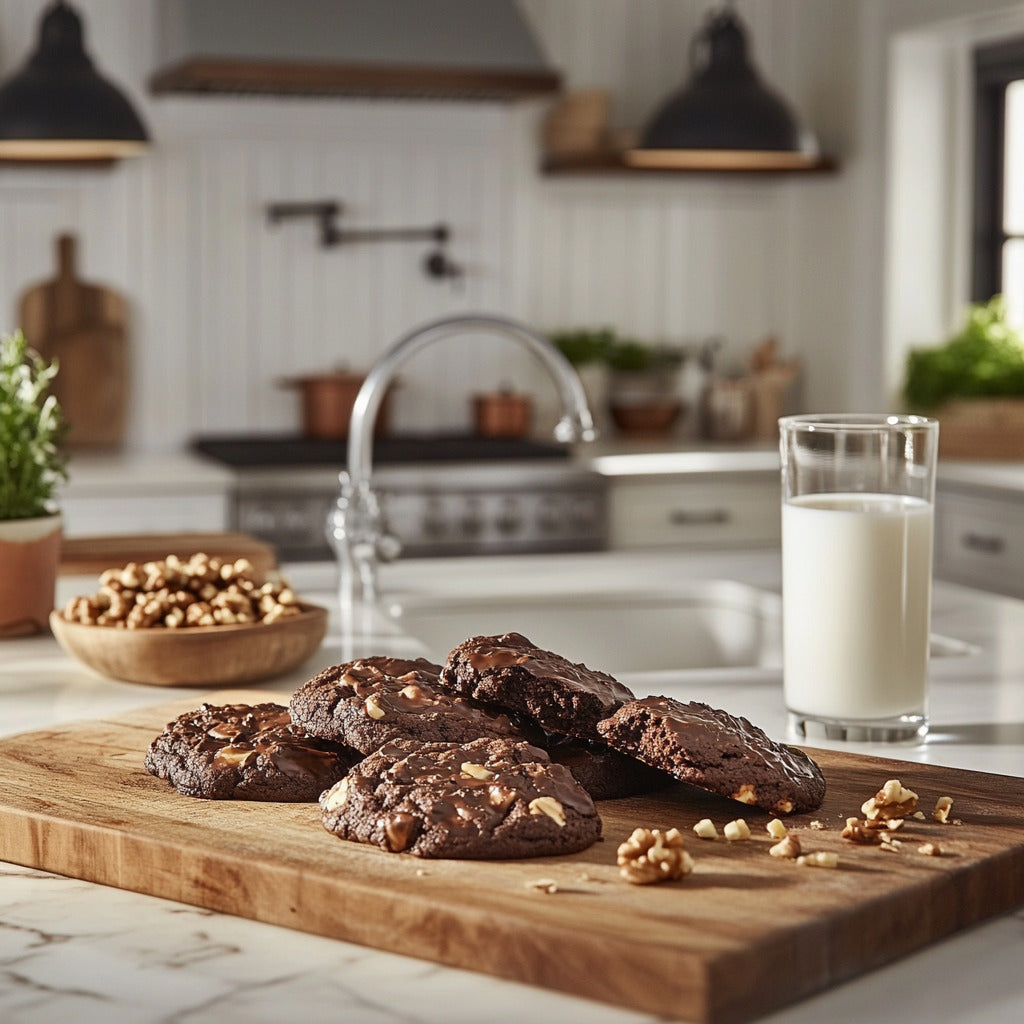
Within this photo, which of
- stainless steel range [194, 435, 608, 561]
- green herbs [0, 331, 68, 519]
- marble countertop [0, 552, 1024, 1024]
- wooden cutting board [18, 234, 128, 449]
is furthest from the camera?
wooden cutting board [18, 234, 128, 449]

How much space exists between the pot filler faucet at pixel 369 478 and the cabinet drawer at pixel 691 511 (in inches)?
76.8

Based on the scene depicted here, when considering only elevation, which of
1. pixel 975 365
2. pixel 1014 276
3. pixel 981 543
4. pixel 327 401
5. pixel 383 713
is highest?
pixel 1014 276

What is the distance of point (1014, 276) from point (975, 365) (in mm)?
407

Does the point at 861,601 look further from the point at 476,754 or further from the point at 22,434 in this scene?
the point at 22,434

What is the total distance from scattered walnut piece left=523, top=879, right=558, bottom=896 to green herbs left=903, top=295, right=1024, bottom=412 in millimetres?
3698

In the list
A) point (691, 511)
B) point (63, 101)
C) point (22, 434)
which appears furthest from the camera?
Answer: point (691, 511)

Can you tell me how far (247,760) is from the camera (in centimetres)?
109

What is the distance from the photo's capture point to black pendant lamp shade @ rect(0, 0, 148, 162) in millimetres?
3375

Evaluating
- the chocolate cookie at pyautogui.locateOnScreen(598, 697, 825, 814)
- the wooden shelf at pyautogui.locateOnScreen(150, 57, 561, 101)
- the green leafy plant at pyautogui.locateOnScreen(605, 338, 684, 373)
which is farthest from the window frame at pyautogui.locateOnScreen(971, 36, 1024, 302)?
the chocolate cookie at pyautogui.locateOnScreen(598, 697, 825, 814)

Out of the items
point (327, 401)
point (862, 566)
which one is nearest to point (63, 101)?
point (327, 401)

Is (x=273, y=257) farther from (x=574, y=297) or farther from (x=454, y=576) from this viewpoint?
(x=454, y=576)

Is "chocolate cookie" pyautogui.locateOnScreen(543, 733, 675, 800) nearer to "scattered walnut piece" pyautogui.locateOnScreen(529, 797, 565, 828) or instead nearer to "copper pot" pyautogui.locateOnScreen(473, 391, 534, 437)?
"scattered walnut piece" pyautogui.locateOnScreen(529, 797, 565, 828)

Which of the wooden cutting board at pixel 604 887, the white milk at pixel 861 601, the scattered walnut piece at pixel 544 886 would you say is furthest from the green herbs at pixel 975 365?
the scattered walnut piece at pixel 544 886

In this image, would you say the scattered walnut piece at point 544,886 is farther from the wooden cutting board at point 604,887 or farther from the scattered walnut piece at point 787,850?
the scattered walnut piece at point 787,850
